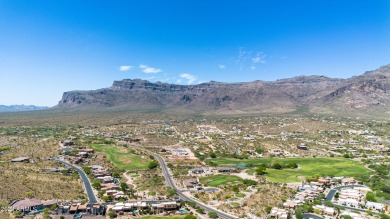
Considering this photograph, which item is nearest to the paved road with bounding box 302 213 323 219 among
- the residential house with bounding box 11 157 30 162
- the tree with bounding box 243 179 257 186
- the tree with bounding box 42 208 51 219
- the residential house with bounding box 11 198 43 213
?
the tree with bounding box 243 179 257 186

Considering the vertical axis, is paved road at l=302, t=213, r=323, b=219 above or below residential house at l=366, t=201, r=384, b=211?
below

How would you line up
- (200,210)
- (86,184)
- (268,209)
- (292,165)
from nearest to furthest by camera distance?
(268,209) < (200,210) < (86,184) < (292,165)

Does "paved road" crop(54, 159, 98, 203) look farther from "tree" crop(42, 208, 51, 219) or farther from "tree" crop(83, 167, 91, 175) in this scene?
"tree" crop(42, 208, 51, 219)

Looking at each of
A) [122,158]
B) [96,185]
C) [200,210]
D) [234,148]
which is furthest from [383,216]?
[122,158]

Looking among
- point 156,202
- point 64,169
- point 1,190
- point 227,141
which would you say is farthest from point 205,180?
point 227,141

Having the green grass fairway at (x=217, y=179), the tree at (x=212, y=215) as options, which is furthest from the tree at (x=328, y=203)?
the tree at (x=212, y=215)

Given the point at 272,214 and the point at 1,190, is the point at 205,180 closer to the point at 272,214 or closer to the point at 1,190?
the point at 272,214

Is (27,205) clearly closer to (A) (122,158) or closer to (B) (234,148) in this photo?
(A) (122,158)
